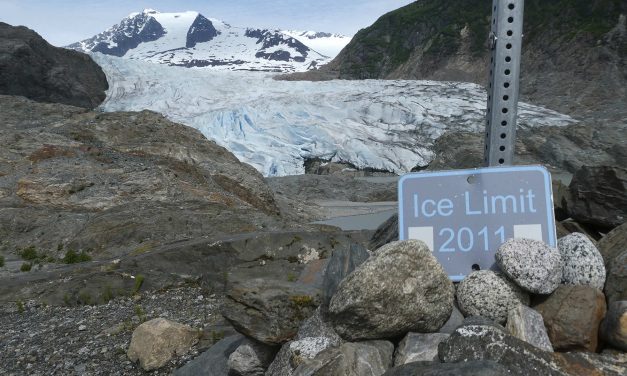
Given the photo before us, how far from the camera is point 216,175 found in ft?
41.9

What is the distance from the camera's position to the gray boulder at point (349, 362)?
5.97 feet

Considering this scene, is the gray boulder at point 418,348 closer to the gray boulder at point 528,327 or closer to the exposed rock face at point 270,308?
the gray boulder at point 528,327

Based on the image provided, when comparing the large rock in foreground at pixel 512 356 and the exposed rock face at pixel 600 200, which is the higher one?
the exposed rock face at pixel 600 200

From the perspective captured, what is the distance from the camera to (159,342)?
3129 millimetres

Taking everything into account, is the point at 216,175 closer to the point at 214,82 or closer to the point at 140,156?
the point at 140,156

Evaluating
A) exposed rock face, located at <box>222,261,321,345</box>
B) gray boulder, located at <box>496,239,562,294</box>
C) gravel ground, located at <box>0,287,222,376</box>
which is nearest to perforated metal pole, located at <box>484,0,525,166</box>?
gray boulder, located at <box>496,239,562,294</box>

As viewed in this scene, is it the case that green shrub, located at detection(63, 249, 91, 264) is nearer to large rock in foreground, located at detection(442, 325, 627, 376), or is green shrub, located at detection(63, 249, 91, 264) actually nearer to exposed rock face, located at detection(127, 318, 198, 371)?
exposed rock face, located at detection(127, 318, 198, 371)

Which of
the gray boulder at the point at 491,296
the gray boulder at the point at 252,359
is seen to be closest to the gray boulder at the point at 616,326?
the gray boulder at the point at 491,296

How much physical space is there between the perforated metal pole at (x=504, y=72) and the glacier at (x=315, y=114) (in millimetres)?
23039

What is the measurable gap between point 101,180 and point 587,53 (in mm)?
38428

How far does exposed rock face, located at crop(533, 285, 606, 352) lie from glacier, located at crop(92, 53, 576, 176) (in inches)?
910

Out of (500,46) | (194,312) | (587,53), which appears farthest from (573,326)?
(587,53)

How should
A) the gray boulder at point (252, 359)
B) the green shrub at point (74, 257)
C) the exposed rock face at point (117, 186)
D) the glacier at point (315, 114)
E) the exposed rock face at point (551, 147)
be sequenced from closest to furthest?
the gray boulder at point (252, 359) < the green shrub at point (74, 257) < the exposed rock face at point (117, 186) < the exposed rock face at point (551, 147) < the glacier at point (315, 114)

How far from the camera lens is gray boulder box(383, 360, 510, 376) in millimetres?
1535
